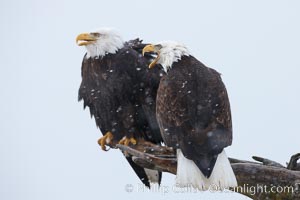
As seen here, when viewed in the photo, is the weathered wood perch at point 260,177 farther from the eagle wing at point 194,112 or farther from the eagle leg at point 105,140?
the eagle leg at point 105,140

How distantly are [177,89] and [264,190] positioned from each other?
1089 millimetres

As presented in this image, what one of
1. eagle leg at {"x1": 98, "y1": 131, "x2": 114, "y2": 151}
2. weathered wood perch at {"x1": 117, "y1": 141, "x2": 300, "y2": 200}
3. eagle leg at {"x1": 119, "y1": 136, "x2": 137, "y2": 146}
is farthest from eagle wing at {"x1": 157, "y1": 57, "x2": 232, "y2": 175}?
eagle leg at {"x1": 98, "y1": 131, "x2": 114, "y2": 151}

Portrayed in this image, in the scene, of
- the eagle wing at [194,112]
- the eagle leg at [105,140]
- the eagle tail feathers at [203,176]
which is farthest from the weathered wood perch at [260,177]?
the eagle leg at [105,140]

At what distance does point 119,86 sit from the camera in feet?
21.2

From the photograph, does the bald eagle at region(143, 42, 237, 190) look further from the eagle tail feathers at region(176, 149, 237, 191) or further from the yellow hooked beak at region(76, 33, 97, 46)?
the yellow hooked beak at region(76, 33, 97, 46)

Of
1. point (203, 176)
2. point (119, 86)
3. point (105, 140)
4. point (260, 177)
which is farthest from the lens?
point (105, 140)

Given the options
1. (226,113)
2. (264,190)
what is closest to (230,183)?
(264,190)

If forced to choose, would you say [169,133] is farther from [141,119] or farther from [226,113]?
[141,119]

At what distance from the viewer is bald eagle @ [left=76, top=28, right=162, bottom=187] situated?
651 cm

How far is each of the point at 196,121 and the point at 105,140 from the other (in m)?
1.98

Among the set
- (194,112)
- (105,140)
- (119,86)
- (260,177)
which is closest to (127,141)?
(105,140)

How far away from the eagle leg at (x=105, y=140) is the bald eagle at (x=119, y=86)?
0.08 meters

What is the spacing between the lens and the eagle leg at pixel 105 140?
6.79m

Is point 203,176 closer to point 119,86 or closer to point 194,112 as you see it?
point 194,112
